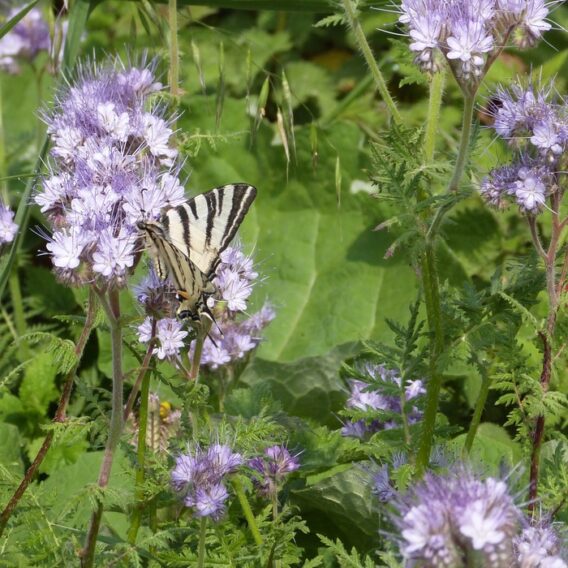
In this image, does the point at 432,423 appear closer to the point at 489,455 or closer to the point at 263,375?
the point at 489,455

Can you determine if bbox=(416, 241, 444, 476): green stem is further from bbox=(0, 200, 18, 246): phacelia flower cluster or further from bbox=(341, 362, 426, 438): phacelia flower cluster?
bbox=(0, 200, 18, 246): phacelia flower cluster

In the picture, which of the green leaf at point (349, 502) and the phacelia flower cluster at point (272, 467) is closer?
the phacelia flower cluster at point (272, 467)

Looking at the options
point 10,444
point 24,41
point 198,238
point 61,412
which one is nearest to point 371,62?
point 198,238

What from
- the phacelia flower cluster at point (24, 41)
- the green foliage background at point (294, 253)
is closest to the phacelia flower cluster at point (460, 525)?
the green foliage background at point (294, 253)

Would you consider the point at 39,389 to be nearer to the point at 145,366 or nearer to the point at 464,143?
the point at 145,366

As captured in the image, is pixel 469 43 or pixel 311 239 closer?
pixel 469 43

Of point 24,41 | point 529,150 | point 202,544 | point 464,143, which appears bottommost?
point 202,544

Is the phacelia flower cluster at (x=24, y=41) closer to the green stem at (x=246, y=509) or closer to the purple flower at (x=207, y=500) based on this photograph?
the green stem at (x=246, y=509)
